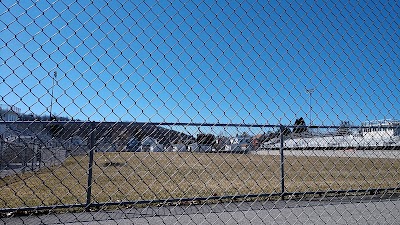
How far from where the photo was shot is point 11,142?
17.6ft

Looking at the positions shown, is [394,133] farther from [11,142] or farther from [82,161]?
[11,142]

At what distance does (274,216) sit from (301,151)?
143cm

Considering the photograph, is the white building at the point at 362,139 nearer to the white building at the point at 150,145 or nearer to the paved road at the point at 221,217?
the paved road at the point at 221,217

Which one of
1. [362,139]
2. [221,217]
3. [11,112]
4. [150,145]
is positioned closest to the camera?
[11,112]

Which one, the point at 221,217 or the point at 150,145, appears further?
the point at 221,217

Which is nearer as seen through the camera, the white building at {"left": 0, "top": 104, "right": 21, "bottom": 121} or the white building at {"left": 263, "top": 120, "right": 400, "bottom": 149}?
the white building at {"left": 0, "top": 104, "right": 21, "bottom": 121}

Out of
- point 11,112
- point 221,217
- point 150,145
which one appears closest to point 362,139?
point 221,217

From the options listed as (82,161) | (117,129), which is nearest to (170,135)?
(117,129)

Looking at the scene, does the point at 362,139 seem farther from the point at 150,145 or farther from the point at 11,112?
the point at 11,112

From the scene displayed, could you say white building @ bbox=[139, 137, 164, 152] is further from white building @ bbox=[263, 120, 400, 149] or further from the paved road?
white building @ bbox=[263, 120, 400, 149]

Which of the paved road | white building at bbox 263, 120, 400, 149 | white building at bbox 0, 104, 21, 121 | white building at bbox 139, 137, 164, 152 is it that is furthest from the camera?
white building at bbox 263, 120, 400, 149

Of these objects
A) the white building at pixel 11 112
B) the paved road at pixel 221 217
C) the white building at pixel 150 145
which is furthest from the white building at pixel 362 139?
the white building at pixel 11 112

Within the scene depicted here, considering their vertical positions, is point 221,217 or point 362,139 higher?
point 362,139

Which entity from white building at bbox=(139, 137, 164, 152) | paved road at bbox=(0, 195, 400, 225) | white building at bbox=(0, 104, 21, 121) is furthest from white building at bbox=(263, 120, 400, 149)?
white building at bbox=(0, 104, 21, 121)
